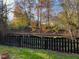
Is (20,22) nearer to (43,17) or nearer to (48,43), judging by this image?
(43,17)

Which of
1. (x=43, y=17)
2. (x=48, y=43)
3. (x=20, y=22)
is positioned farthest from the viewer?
(x=20, y=22)

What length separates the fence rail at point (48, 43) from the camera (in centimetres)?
1530

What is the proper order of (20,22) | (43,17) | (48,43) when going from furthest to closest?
1. (20,22)
2. (43,17)
3. (48,43)

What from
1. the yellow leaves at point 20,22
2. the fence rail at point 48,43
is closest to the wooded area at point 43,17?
the yellow leaves at point 20,22

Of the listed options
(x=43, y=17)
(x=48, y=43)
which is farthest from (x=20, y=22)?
(x=48, y=43)

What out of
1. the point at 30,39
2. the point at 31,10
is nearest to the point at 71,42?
the point at 30,39

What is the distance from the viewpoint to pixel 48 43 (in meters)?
17.2

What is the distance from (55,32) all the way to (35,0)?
12360 millimetres

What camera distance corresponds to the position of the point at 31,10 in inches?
1522

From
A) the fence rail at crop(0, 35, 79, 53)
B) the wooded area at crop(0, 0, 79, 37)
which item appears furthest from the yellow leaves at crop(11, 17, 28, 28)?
the fence rail at crop(0, 35, 79, 53)

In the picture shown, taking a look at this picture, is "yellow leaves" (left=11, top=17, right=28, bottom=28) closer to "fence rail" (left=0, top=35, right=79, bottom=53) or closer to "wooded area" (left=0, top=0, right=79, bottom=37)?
"wooded area" (left=0, top=0, right=79, bottom=37)

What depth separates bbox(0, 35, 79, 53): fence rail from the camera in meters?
15.3

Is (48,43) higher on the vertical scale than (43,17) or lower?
lower

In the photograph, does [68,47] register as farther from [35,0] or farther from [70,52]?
[35,0]
